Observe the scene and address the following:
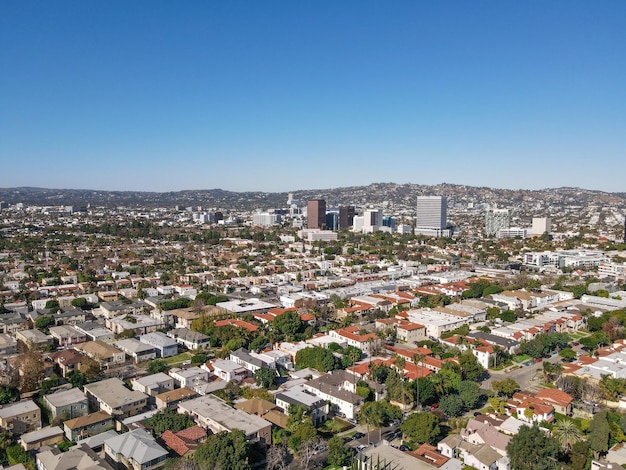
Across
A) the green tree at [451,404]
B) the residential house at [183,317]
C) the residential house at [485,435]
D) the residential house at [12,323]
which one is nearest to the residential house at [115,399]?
the residential house at [183,317]

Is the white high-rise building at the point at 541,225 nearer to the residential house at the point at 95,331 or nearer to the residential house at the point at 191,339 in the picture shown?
the residential house at the point at 191,339

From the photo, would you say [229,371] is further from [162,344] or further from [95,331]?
[95,331]

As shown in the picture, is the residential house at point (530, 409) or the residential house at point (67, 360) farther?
the residential house at point (67, 360)

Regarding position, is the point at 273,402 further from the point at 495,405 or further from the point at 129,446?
the point at 495,405

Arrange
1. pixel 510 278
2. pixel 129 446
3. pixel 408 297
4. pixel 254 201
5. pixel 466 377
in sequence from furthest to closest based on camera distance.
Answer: pixel 254 201, pixel 510 278, pixel 408 297, pixel 466 377, pixel 129 446

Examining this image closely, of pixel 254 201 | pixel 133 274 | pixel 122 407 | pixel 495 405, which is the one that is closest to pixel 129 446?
pixel 122 407

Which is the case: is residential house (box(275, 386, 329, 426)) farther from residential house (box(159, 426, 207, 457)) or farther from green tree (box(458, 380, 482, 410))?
green tree (box(458, 380, 482, 410))

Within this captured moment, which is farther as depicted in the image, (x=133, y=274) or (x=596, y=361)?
(x=133, y=274)
